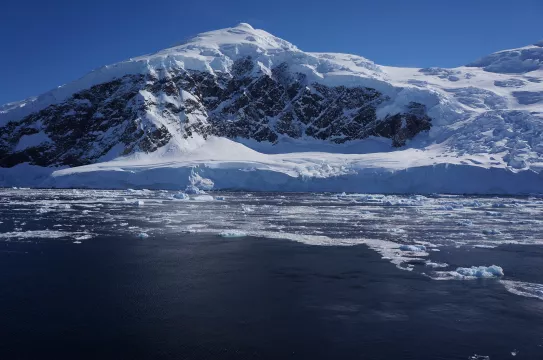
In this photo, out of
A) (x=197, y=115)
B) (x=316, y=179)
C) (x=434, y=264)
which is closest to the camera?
(x=434, y=264)

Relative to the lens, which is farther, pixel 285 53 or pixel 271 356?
pixel 285 53

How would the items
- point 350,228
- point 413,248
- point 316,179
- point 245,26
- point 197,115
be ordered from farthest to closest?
point 245,26 → point 197,115 → point 316,179 → point 350,228 → point 413,248

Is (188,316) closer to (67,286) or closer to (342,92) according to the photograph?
(67,286)

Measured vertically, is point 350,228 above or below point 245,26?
below

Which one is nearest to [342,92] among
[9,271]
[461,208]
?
[461,208]

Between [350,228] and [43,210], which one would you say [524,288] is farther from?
[43,210]

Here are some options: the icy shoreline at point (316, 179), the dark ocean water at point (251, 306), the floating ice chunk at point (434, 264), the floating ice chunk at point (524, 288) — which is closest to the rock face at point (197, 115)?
the icy shoreline at point (316, 179)

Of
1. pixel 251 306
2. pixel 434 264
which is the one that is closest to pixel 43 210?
pixel 251 306
